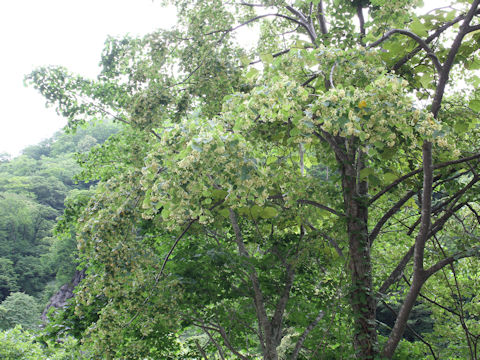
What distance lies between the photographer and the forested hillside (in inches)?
1340

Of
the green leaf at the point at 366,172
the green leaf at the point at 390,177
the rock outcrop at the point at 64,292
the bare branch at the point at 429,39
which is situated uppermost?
the rock outcrop at the point at 64,292

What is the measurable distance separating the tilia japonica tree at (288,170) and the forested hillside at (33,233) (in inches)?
1013

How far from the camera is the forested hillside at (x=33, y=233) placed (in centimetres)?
3403

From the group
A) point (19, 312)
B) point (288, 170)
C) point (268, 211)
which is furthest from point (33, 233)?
point (288, 170)

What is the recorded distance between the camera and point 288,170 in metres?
3.45

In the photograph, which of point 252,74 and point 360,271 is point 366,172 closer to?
point 360,271

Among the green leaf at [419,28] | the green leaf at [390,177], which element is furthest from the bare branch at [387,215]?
the green leaf at [419,28]

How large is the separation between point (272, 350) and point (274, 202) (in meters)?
1.69

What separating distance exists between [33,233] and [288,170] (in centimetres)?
4952

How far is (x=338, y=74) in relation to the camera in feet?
9.62

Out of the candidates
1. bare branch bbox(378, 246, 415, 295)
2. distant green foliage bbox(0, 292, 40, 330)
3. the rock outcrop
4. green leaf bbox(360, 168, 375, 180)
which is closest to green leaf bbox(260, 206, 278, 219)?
green leaf bbox(360, 168, 375, 180)

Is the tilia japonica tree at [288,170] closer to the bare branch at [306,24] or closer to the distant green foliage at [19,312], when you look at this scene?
the bare branch at [306,24]

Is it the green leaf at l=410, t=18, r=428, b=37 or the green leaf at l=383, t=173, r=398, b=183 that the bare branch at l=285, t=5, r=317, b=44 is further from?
the green leaf at l=383, t=173, r=398, b=183

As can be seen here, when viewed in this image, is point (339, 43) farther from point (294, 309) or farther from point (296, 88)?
point (294, 309)
